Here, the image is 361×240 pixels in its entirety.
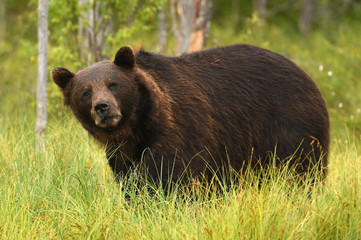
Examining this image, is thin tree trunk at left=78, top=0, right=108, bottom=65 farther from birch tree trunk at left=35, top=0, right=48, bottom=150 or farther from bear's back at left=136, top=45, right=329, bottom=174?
bear's back at left=136, top=45, right=329, bottom=174

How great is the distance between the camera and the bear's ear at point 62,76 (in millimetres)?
4855

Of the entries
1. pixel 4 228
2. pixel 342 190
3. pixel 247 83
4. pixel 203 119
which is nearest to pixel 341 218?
pixel 342 190

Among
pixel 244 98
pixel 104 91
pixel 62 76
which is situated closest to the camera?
pixel 104 91

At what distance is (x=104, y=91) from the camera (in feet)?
14.9

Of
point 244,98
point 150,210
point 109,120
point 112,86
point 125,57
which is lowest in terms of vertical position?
point 150,210

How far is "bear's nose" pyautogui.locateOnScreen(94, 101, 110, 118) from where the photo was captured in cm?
439

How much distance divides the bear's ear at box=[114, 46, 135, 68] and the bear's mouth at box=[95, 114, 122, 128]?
0.53 metres

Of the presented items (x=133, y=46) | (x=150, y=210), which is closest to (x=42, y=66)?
(x=150, y=210)

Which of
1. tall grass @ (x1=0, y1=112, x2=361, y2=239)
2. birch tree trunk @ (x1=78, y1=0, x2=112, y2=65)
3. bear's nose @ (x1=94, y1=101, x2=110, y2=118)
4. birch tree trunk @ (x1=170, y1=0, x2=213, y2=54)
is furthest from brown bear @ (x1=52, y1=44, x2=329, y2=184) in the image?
birch tree trunk @ (x1=170, y1=0, x2=213, y2=54)

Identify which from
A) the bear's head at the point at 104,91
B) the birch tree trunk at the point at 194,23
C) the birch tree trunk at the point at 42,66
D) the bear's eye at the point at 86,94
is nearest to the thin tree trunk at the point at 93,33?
the birch tree trunk at the point at 42,66

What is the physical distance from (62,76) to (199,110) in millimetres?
1198

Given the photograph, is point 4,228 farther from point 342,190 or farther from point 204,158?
point 342,190

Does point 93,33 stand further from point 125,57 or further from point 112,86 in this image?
point 112,86

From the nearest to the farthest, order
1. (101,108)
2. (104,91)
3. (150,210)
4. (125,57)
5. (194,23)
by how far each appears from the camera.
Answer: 1. (150,210)
2. (101,108)
3. (104,91)
4. (125,57)
5. (194,23)
